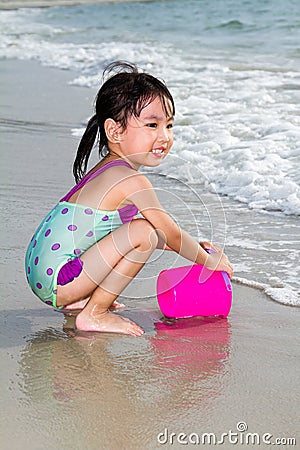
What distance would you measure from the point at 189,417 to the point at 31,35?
13.5 meters

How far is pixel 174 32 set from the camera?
13977 millimetres

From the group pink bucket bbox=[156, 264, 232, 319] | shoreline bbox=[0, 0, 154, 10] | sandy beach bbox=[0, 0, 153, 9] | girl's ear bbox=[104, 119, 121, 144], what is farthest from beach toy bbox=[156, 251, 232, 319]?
sandy beach bbox=[0, 0, 153, 9]

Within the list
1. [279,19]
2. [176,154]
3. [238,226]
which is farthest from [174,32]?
[238,226]

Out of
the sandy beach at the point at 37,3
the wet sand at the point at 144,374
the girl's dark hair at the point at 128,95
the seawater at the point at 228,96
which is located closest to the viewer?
the wet sand at the point at 144,374

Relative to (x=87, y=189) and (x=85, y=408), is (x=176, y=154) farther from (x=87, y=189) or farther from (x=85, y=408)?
(x=85, y=408)

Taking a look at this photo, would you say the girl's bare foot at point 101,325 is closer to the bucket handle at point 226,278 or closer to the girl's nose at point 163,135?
the bucket handle at point 226,278

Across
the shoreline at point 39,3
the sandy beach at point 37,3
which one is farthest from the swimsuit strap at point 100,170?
the sandy beach at point 37,3

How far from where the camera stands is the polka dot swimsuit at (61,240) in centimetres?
305

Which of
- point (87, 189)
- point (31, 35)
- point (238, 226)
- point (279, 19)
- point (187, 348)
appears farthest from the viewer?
point (31, 35)

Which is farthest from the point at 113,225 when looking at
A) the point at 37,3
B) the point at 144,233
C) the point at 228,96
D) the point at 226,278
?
the point at 37,3

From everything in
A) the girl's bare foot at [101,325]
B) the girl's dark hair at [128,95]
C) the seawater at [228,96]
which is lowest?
the seawater at [228,96]

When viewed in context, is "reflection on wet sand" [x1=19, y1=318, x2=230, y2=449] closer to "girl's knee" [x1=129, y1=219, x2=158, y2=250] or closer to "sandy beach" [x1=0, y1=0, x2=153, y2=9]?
"girl's knee" [x1=129, y1=219, x2=158, y2=250]

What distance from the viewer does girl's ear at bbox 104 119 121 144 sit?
3180 millimetres

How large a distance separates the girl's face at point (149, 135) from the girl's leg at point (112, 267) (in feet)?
0.96
